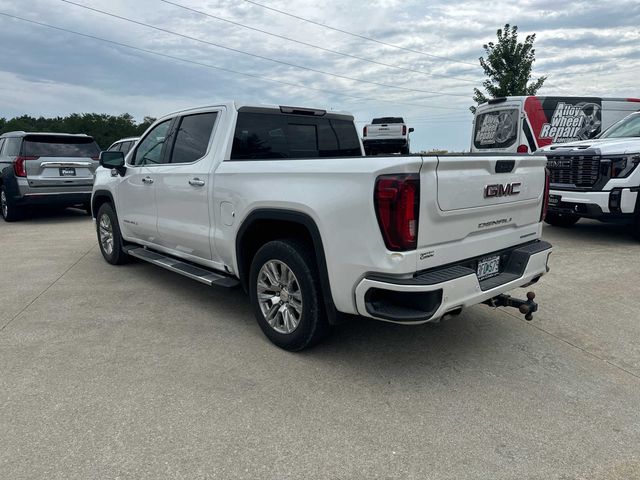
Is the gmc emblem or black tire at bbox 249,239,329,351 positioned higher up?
the gmc emblem

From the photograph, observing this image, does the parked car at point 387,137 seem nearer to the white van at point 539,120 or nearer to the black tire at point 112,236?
the white van at point 539,120

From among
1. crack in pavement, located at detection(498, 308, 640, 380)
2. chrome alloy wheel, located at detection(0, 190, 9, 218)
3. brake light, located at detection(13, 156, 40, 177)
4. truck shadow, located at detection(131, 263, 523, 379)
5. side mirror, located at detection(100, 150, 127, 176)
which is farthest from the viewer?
chrome alloy wheel, located at detection(0, 190, 9, 218)

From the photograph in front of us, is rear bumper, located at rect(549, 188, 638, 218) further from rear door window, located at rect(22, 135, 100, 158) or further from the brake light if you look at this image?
the brake light

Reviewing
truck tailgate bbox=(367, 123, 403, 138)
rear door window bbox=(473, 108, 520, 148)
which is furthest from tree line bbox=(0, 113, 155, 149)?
rear door window bbox=(473, 108, 520, 148)

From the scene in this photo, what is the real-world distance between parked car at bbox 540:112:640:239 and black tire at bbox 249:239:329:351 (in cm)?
549

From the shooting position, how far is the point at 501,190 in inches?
130

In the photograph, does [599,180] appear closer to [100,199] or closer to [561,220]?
[561,220]

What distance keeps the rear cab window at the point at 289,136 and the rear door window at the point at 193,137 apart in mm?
343

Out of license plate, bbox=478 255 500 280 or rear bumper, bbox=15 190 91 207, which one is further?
rear bumper, bbox=15 190 91 207

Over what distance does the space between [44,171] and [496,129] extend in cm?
1043

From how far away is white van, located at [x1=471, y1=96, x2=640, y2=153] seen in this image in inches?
444

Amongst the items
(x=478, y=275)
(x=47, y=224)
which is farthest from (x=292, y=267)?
(x=47, y=224)

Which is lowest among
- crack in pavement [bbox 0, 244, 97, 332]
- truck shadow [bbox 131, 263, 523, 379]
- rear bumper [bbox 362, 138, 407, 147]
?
truck shadow [bbox 131, 263, 523, 379]

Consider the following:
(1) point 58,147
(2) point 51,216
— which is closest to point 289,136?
(1) point 58,147
